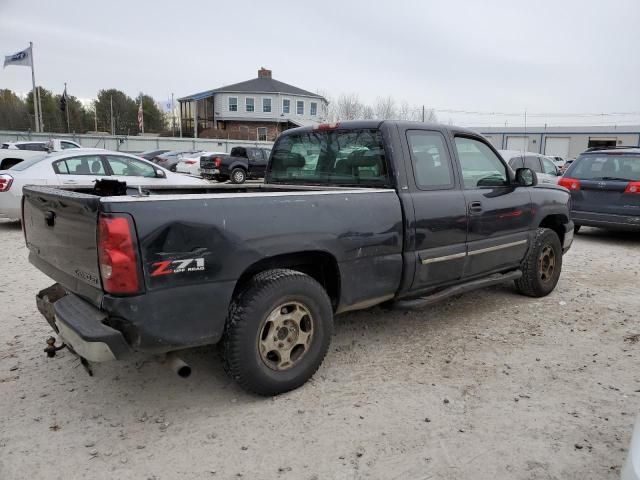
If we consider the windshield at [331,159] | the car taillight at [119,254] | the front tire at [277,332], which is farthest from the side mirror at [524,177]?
the car taillight at [119,254]

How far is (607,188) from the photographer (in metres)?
8.94

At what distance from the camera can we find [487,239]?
470 centimetres

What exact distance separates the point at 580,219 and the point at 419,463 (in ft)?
26.3

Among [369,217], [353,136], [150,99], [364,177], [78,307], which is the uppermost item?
[150,99]

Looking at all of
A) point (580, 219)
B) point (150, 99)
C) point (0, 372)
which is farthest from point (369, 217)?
point (150, 99)

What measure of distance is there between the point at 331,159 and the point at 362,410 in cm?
223

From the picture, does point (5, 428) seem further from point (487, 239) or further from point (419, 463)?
point (487, 239)

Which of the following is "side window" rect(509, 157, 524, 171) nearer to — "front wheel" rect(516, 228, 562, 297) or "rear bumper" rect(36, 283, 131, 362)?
"front wheel" rect(516, 228, 562, 297)

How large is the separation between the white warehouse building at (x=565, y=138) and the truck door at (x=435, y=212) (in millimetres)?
47707

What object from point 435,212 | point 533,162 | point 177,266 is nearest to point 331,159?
point 435,212

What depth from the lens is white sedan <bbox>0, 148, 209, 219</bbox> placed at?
8.67m

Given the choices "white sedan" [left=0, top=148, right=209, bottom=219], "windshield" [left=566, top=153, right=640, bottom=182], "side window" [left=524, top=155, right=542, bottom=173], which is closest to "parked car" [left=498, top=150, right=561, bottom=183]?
"side window" [left=524, top=155, right=542, bottom=173]

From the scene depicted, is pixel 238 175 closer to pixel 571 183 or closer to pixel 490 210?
pixel 571 183

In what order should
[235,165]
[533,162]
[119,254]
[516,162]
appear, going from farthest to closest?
[235,165], [533,162], [516,162], [119,254]
